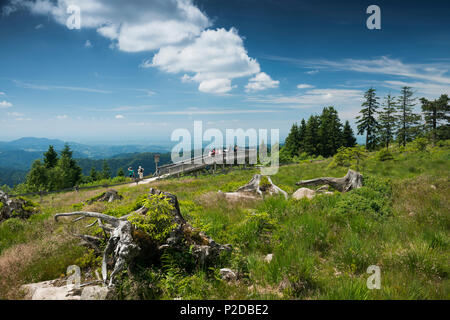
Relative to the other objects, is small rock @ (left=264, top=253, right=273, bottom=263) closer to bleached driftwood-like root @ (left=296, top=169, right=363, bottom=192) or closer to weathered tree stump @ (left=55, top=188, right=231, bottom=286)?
weathered tree stump @ (left=55, top=188, right=231, bottom=286)

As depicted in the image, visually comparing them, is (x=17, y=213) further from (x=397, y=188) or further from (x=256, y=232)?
(x=397, y=188)

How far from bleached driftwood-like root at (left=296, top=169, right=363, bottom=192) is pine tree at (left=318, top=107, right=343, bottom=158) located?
4201 cm

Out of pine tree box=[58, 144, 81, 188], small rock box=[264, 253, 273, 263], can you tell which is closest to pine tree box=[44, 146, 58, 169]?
pine tree box=[58, 144, 81, 188]

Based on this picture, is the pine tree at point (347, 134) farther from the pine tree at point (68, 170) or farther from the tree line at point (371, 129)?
the pine tree at point (68, 170)

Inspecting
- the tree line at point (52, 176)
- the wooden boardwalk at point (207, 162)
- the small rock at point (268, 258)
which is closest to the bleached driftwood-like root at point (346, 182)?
the small rock at point (268, 258)

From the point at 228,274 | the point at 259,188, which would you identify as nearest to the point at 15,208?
the point at 228,274

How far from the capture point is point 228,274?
12.0 feet

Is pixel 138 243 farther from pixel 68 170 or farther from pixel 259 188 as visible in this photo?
pixel 68 170

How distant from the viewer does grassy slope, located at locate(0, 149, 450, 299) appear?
3.20 metres

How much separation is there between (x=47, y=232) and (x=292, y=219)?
281 inches

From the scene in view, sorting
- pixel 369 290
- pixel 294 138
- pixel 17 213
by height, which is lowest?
pixel 17 213
